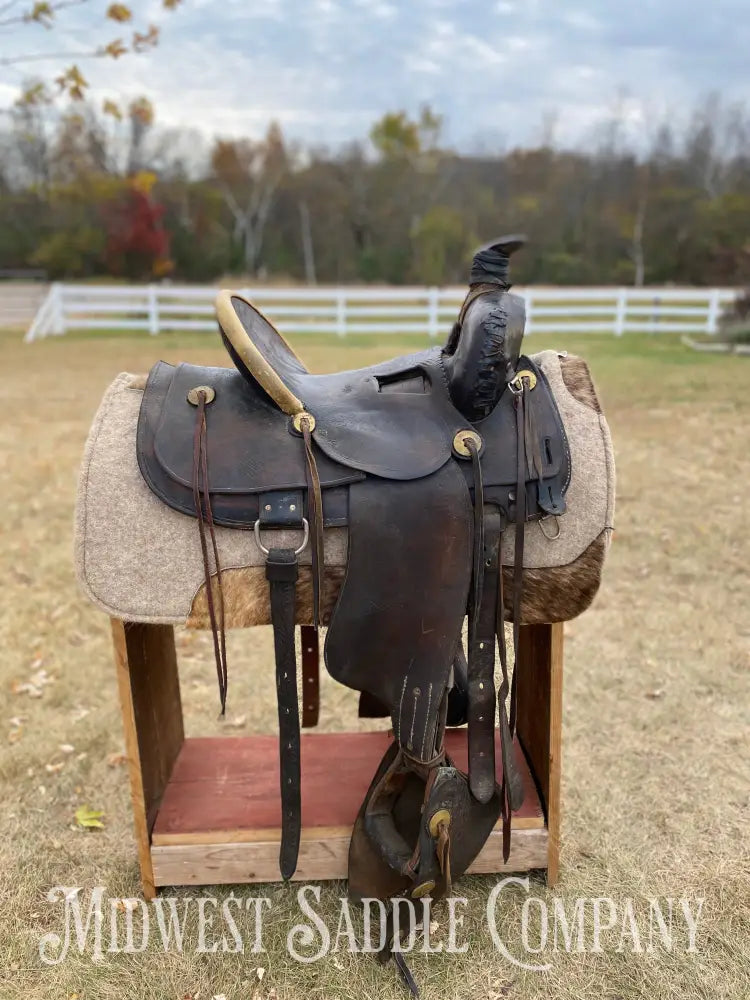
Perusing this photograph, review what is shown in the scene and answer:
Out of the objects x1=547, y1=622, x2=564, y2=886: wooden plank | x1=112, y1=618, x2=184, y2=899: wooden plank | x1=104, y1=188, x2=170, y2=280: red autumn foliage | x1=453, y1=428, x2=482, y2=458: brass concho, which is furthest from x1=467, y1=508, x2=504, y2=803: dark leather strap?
x1=104, y1=188, x2=170, y2=280: red autumn foliage

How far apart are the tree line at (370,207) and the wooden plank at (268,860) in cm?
1918

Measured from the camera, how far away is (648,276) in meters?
23.0

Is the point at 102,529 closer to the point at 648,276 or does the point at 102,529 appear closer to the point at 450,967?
the point at 450,967

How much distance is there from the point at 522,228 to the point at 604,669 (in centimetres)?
2590

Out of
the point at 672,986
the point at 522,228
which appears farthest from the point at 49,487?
the point at 522,228

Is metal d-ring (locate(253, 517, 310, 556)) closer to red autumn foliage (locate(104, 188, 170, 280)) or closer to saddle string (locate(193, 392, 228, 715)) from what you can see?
saddle string (locate(193, 392, 228, 715))

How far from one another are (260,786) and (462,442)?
1.19m

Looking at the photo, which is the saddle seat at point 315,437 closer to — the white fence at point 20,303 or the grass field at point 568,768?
the grass field at point 568,768

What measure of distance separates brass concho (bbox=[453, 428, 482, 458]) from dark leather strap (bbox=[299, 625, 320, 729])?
25.4 inches

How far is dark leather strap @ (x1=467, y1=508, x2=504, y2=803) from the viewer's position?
1.45 metres

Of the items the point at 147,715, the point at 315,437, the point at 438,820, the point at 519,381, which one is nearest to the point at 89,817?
the point at 147,715

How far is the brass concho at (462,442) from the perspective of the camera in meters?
1.43

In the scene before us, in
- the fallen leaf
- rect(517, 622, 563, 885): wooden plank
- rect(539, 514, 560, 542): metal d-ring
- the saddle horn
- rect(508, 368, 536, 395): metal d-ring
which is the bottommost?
the fallen leaf

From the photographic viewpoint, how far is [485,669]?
1537 millimetres
